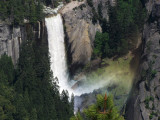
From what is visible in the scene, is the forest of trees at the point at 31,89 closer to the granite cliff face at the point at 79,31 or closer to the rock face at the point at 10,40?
the rock face at the point at 10,40

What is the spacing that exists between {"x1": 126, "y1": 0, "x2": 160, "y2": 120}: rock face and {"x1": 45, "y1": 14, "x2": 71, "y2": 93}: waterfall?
48.6ft

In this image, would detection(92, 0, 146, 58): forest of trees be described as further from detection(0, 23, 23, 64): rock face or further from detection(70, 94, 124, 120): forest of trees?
detection(70, 94, 124, 120): forest of trees

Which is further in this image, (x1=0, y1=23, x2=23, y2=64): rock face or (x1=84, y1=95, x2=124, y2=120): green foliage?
(x1=0, y1=23, x2=23, y2=64): rock face

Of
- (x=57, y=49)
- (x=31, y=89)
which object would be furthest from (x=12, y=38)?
(x=57, y=49)

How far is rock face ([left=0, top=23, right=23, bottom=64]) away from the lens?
73750mm

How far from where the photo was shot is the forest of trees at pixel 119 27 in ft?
282

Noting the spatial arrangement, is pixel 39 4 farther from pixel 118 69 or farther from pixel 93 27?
pixel 118 69

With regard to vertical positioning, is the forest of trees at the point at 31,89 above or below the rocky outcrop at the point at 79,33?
below

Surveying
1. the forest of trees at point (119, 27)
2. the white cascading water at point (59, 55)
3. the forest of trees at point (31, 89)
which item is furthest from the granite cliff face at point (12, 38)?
the forest of trees at point (119, 27)

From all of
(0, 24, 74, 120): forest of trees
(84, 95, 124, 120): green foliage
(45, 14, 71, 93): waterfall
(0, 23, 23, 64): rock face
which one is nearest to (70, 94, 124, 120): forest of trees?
(84, 95, 124, 120): green foliage

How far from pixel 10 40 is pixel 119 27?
2347 cm

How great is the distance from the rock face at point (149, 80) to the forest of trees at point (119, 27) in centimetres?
401

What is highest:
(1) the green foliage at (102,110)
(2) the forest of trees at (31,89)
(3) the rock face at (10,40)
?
(1) the green foliage at (102,110)

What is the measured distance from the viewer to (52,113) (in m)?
66.4
